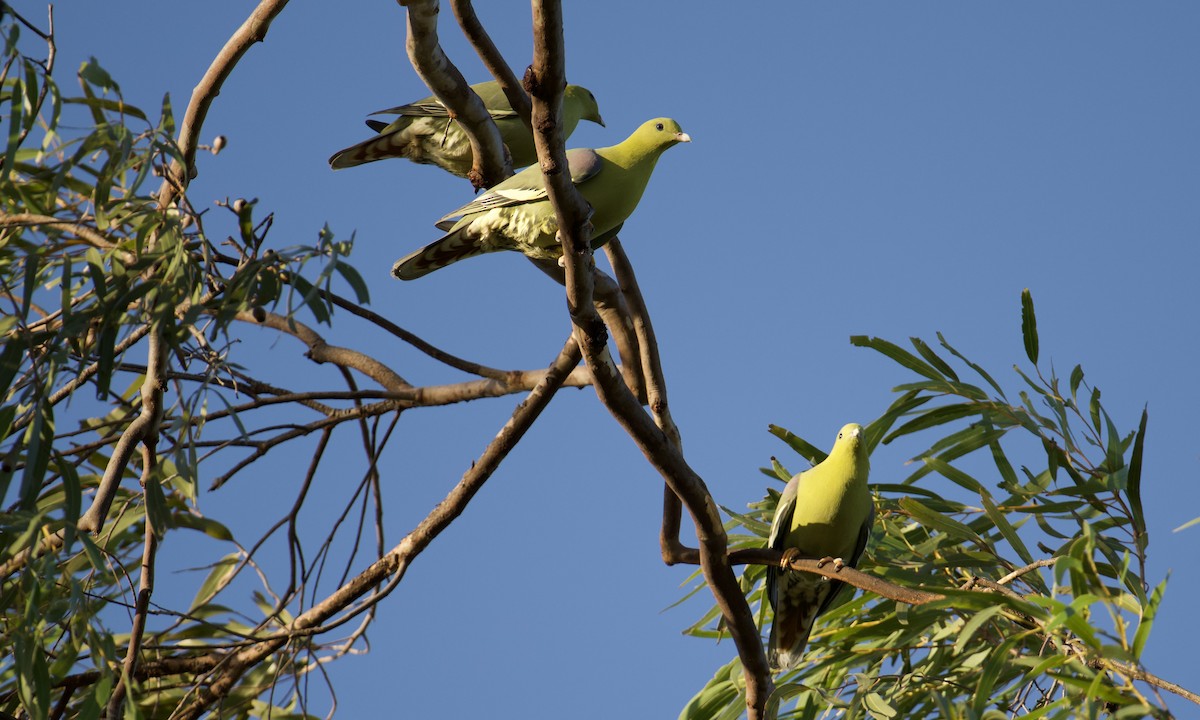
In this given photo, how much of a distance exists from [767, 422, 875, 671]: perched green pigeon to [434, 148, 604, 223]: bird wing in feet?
4.04

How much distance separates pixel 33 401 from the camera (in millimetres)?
2100

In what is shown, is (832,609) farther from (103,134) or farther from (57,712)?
(103,134)

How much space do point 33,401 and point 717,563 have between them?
1.68 m

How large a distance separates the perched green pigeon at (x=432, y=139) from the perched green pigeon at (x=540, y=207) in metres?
0.55

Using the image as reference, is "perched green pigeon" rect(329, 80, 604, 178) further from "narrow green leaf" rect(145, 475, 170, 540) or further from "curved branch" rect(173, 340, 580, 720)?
"narrow green leaf" rect(145, 475, 170, 540)

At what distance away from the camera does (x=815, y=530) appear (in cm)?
363

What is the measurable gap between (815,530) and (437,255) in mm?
1490

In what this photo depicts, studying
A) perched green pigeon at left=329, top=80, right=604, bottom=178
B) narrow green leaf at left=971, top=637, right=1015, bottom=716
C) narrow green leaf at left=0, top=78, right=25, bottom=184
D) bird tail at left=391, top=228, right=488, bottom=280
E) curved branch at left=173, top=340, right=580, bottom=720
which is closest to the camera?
narrow green leaf at left=0, top=78, right=25, bottom=184

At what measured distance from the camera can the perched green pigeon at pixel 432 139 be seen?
12.6ft

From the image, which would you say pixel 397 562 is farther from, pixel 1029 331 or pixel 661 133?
pixel 1029 331

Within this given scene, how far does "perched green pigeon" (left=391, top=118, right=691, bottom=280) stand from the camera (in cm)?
314

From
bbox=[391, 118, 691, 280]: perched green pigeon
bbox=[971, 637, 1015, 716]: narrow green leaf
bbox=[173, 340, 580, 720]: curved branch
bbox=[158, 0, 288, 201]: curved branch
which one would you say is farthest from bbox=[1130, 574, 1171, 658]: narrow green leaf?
bbox=[158, 0, 288, 201]: curved branch

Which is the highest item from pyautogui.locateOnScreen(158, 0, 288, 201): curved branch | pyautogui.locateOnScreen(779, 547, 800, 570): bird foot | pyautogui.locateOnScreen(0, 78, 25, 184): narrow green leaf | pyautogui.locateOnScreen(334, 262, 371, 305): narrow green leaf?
pyautogui.locateOnScreen(158, 0, 288, 201): curved branch

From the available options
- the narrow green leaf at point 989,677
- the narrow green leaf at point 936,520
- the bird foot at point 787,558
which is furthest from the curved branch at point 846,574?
the narrow green leaf at point 936,520
